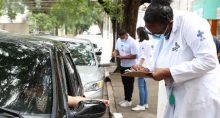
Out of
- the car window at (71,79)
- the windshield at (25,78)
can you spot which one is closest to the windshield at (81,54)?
the car window at (71,79)

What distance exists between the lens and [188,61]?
324cm

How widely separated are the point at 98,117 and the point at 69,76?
1060 millimetres

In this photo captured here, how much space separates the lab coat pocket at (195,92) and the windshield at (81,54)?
608 centimetres

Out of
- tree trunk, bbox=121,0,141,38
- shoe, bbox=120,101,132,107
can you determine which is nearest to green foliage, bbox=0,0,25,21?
tree trunk, bbox=121,0,141,38

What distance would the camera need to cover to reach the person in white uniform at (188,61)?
10.4ft

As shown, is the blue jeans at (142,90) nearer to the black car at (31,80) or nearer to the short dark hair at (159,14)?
the black car at (31,80)

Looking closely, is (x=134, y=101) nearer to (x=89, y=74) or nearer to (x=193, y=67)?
(x=89, y=74)

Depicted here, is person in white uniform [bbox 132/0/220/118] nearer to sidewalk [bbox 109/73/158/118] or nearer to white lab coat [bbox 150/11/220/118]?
white lab coat [bbox 150/11/220/118]

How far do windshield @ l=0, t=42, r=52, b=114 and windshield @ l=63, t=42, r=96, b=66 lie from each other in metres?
5.66

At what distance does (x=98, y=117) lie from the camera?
338cm

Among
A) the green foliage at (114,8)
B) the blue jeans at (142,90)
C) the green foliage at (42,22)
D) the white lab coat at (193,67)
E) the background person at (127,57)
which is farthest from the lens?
the green foliage at (42,22)

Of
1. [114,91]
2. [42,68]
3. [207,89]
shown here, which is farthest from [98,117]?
[114,91]

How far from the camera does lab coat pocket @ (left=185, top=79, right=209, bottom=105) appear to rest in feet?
10.6

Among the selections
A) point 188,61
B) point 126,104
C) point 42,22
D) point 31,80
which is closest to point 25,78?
point 31,80
